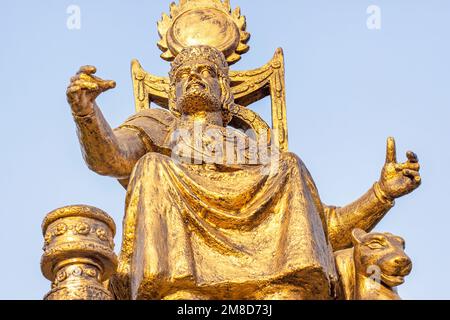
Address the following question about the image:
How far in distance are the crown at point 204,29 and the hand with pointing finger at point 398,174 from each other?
263 centimetres

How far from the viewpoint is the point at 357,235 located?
12.8 m

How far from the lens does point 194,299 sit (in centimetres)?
1179

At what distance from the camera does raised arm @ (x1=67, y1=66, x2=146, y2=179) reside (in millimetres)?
12578

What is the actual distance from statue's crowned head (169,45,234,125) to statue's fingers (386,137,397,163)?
5.06ft

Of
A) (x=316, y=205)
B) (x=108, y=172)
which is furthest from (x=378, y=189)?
(x=108, y=172)

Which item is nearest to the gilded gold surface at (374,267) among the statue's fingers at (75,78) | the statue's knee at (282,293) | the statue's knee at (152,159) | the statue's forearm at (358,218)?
the statue's knee at (282,293)

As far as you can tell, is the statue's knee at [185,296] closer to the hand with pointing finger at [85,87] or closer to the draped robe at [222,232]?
the draped robe at [222,232]

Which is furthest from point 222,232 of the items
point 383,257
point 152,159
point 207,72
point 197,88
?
point 207,72

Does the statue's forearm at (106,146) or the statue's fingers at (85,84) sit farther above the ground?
the statue's fingers at (85,84)

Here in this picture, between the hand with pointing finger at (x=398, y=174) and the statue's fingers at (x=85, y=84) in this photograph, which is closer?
the statue's fingers at (x=85, y=84)

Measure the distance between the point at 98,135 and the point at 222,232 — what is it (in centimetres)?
138

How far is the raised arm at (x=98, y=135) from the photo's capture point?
12.6 m

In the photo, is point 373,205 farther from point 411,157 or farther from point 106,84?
point 106,84
